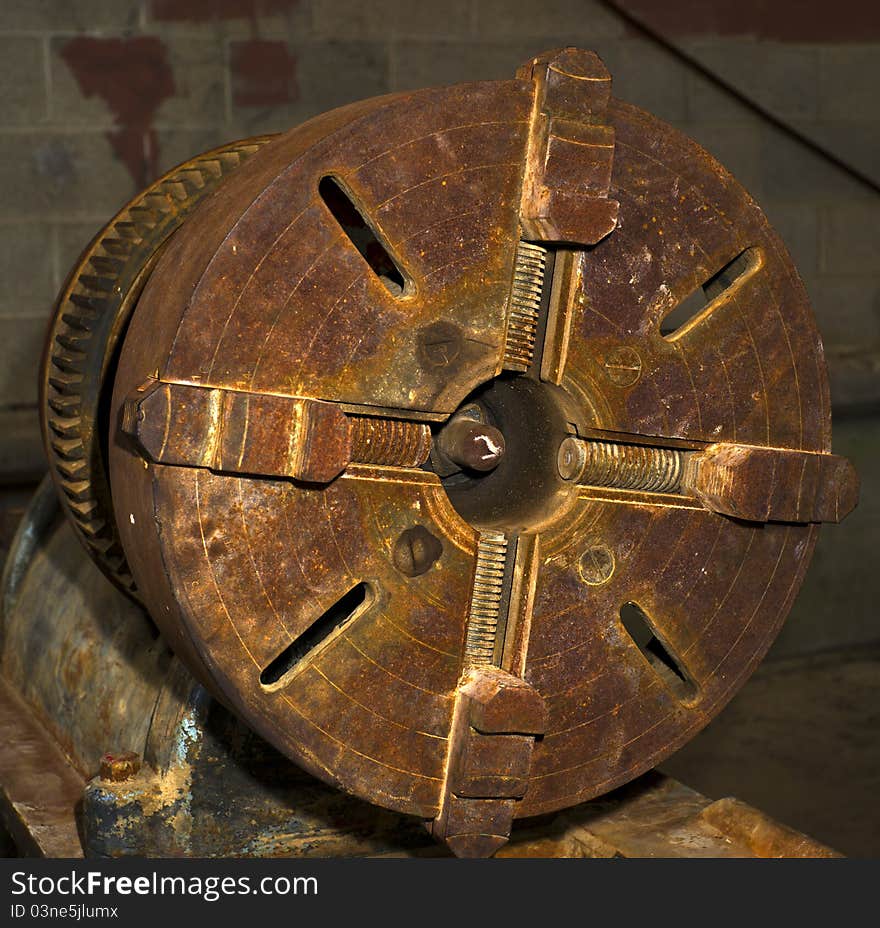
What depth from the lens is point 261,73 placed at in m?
3.63

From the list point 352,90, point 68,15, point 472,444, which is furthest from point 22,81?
point 472,444

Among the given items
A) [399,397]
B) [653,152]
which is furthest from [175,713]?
[653,152]

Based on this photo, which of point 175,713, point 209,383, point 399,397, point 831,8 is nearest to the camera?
point 209,383

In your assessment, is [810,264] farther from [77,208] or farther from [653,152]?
[653,152]

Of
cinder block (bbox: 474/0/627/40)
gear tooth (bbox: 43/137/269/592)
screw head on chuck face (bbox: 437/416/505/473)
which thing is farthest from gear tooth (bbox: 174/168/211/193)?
cinder block (bbox: 474/0/627/40)

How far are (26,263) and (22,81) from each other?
0.43m

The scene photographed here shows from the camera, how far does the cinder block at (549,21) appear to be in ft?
12.7

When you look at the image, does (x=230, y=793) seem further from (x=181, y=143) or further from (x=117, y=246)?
(x=181, y=143)

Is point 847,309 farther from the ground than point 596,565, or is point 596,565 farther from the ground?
point 847,309

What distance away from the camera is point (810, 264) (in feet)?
14.2

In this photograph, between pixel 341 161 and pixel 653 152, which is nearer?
pixel 341 161

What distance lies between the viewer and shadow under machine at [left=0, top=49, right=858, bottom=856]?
64.0 inches

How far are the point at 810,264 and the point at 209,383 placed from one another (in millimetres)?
3082

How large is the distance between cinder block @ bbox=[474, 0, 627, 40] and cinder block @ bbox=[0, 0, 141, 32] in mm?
924
